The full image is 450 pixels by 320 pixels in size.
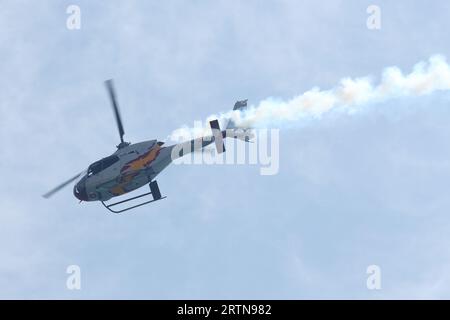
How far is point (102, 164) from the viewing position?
212ft

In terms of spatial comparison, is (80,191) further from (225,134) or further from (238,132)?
(238,132)

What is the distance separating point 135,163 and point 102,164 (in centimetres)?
269

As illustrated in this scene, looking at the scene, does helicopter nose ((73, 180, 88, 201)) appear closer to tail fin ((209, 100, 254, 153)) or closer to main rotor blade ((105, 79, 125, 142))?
main rotor blade ((105, 79, 125, 142))

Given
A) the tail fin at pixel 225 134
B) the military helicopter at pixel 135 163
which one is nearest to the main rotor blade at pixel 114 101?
the military helicopter at pixel 135 163

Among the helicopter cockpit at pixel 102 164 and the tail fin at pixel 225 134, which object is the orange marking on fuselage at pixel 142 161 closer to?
the helicopter cockpit at pixel 102 164

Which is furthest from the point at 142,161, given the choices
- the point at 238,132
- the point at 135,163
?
the point at 238,132

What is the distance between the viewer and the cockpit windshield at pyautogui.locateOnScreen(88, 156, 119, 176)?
64375 mm

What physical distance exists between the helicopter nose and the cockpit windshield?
112 cm

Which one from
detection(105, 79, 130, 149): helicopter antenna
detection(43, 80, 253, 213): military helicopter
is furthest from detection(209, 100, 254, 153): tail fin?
detection(105, 79, 130, 149): helicopter antenna
